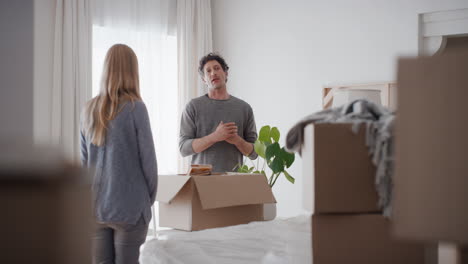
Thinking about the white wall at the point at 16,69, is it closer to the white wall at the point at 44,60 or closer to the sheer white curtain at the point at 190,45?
the white wall at the point at 44,60

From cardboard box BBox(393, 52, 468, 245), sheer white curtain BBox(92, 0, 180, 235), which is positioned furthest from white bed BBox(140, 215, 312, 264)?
sheer white curtain BBox(92, 0, 180, 235)

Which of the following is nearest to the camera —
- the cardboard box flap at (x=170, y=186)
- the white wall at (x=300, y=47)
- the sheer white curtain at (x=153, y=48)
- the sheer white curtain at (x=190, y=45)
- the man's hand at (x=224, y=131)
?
the cardboard box flap at (x=170, y=186)

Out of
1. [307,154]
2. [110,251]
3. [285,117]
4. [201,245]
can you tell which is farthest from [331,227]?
[285,117]

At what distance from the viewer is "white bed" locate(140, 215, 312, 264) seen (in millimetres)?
1828

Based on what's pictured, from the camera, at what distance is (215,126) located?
3.28 m

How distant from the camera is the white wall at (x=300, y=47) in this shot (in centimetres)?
444

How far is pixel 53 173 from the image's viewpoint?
62 cm

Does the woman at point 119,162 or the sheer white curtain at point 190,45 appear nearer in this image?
the woman at point 119,162

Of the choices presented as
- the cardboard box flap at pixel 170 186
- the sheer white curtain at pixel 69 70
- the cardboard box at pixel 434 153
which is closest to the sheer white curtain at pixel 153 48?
the sheer white curtain at pixel 69 70

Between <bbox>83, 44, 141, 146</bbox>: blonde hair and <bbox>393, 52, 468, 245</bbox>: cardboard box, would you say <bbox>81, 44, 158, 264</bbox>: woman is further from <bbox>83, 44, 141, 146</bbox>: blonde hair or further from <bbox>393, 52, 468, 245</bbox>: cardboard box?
<bbox>393, 52, 468, 245</bbox>: cardboard box

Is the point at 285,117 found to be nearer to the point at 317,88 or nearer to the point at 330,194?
the point at 317,88

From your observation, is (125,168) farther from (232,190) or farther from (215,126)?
(215,126)

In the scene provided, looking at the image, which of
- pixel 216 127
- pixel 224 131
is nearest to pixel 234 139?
pixel 224 131

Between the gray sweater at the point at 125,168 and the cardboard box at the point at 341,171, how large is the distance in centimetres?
83
